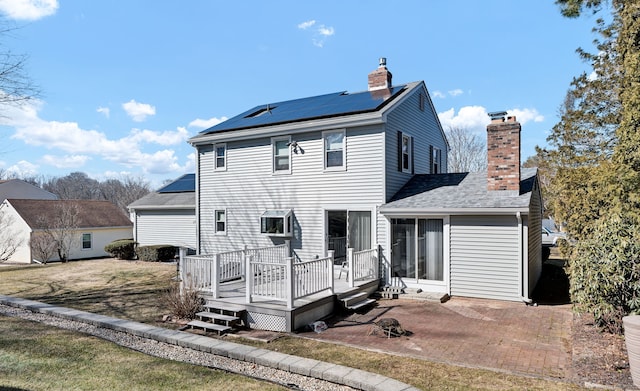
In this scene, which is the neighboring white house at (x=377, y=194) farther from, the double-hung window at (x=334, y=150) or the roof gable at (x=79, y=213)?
the roof gable at (x=79, y=213)

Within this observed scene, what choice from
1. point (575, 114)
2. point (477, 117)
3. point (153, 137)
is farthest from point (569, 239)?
point (153, 137)

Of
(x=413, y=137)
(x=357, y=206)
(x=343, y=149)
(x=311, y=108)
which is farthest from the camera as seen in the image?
(x=311, y=108)

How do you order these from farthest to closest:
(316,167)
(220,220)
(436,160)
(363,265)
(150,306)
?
(436,160), (220,220), (316,167), (363,265), (150,306)

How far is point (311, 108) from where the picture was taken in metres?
14.6

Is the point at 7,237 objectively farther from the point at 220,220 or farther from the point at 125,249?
the point at 220,220

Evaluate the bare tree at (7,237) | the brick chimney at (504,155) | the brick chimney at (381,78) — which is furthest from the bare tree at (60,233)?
the brick chimney at (504,155)

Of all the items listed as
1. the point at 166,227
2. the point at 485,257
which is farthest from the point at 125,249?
the point at 485,257

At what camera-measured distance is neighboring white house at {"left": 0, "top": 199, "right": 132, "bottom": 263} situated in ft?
84.6

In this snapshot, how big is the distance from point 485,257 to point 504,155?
3.23m

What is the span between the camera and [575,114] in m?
14.6

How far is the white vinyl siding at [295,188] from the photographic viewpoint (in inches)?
471

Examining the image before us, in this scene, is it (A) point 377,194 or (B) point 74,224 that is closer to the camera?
(A) point 377,194

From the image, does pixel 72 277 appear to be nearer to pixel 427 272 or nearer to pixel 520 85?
pixel 427 272

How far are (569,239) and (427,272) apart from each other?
12.5ft
